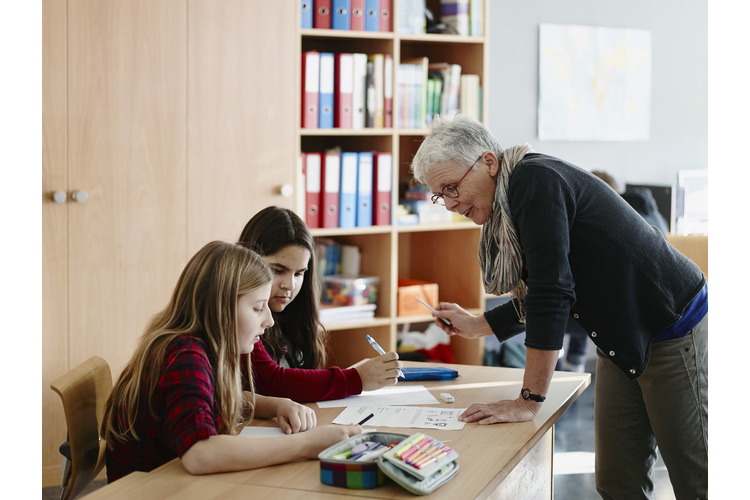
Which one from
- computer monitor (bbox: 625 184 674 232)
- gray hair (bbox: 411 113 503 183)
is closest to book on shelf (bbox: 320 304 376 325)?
gray hair (bbox: 411 113 503 183)

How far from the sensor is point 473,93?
375 cm

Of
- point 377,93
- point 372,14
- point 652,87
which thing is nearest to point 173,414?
point 377,93

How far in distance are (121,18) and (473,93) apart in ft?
5.32

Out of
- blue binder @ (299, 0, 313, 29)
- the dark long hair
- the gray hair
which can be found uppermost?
blue binder @ (299, 0, 313, 29)

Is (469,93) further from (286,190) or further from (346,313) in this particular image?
(346,313)

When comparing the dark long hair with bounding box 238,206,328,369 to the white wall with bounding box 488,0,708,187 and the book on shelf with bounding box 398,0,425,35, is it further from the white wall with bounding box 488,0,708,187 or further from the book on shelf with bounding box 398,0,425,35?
the white wall with bounding box 488,0,708,187

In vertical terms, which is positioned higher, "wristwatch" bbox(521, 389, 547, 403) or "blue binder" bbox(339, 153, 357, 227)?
"blue binder" bbox(339, 153, 357, 227)

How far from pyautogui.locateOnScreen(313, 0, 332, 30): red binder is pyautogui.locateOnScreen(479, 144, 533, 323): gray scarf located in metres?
1.78

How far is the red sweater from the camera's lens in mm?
1967

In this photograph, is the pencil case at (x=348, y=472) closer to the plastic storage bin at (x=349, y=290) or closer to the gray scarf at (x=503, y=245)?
the gray scarf at (x=503, y=245)

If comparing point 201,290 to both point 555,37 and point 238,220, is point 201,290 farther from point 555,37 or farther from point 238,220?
point 555,37
